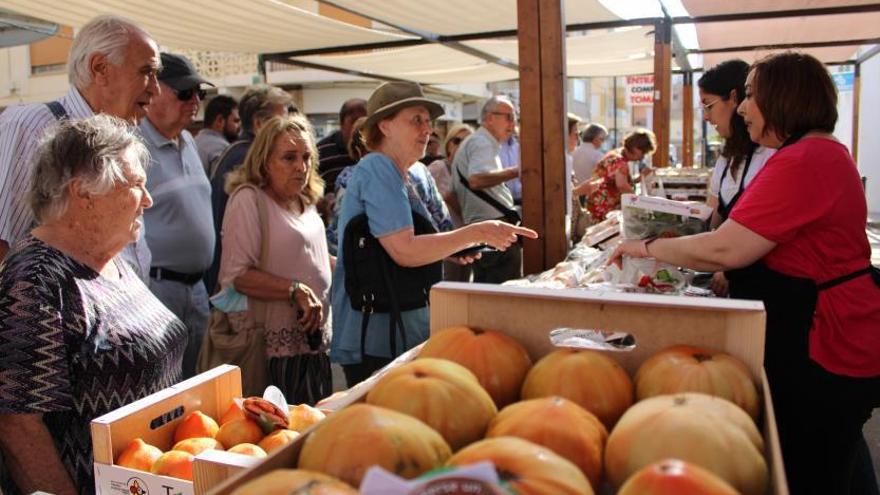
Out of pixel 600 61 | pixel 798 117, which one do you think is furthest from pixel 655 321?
pixel 600 61

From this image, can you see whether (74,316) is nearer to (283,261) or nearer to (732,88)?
(283,261)

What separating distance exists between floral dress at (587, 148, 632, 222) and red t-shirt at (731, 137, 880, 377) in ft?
16.4

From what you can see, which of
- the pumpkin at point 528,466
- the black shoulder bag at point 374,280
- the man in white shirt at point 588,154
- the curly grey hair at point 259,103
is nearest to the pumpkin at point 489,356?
the pumpkin at point 528,466

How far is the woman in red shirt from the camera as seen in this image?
2.07 m

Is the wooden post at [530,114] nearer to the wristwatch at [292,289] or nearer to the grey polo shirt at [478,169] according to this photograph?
the wristwatch at [292,289]

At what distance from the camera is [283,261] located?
10.6 ft

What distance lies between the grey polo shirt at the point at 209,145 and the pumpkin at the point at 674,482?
14.6 feet

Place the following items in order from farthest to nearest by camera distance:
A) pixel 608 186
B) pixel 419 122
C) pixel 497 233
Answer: pixel 608 186 < pixel 419 122 < pixel 497 233

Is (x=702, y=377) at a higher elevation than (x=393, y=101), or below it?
below

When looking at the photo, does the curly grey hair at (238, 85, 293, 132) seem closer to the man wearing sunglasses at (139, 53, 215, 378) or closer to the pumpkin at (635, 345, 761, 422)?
the man wearing sunglasses at (139, 53, 215, 378)

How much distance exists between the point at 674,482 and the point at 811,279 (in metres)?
1.61

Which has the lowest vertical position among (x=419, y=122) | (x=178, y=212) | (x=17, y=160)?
(x=178, y=212)

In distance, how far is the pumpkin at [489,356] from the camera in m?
1.22

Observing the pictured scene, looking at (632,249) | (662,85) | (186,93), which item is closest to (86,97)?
(186,93)
